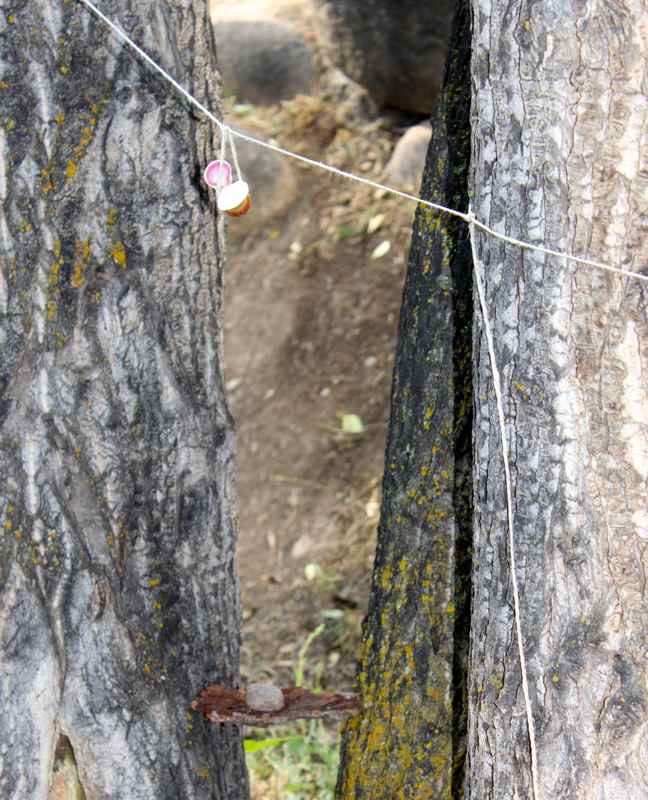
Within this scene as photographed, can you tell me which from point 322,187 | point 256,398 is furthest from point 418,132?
point 256,398

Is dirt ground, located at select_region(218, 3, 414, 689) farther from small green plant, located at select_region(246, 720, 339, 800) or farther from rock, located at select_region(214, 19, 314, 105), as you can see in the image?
small green plant, located at select_region(246, 720, 339, 800)

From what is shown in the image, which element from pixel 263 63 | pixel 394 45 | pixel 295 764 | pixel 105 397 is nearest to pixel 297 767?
pixel 295 764

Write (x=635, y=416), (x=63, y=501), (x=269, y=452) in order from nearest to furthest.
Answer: (x=635, y=416) → (x=63, y=501) → (x=269, y=452)

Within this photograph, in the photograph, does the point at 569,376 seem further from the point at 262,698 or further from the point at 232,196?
the point at 262,698

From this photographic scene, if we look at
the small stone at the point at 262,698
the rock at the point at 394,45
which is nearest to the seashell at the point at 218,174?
the small stone at the point at 262,698

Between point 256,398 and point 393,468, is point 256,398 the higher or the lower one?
the lower one

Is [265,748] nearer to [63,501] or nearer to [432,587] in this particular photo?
[432,587]

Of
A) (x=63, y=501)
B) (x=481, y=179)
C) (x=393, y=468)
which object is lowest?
(x=393, y=468)
